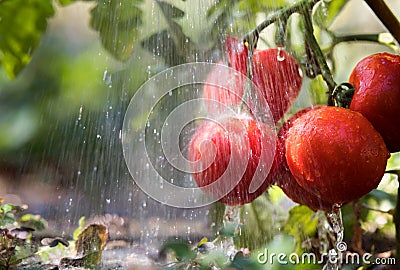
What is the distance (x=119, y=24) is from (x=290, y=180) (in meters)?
0.31

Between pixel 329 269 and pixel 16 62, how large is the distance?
38 cm

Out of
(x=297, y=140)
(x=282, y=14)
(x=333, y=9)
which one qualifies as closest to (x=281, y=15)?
(x=282, y=14)

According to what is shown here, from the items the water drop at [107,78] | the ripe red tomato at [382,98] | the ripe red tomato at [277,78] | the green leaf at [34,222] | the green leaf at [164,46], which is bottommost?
the green leaf at [34,222]

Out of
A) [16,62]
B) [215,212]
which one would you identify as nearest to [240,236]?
[215,212]

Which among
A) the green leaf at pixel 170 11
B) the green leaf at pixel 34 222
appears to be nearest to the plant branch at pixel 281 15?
the green leaf at pixel 170 11

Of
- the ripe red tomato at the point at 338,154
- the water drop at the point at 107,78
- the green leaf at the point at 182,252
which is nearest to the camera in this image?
the ripe red tomato at the point at 338,154

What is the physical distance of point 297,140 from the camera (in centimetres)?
33

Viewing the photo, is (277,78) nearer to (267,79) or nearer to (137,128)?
(267,79)

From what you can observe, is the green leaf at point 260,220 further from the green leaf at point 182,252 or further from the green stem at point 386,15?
the green stem at point 386,15

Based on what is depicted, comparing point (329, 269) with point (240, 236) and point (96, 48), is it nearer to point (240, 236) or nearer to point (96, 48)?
point (240, 236)

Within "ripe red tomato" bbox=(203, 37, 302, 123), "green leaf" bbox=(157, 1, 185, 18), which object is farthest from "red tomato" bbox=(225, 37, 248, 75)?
"green leaf" bbox=(157, 1, 185, 18)

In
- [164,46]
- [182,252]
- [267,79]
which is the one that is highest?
[164,46]

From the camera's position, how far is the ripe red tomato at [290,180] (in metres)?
0.36

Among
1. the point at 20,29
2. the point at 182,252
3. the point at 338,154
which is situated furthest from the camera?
the point at 20,29
